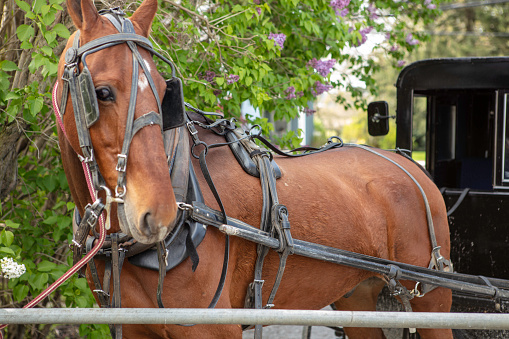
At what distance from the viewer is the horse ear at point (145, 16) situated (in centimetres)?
212

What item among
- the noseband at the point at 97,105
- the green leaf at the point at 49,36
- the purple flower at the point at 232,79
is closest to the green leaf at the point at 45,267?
the green leaf at the point at 49,36

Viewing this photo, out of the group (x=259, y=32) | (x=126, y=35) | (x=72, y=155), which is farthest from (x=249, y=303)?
(x=259, y=32)

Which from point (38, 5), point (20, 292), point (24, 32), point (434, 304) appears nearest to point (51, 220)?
point (20, 292)

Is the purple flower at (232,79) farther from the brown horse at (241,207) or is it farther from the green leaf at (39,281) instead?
the green leaf at (39,281)

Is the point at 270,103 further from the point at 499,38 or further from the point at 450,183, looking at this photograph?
the point at 499,38

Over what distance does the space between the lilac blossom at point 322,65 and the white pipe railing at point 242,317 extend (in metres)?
3.07

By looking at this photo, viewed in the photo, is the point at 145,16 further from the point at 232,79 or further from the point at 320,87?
the point at 320,87

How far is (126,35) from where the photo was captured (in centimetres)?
194

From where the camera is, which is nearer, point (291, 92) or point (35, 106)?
point (35, 106)

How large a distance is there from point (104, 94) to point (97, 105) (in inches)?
1.8

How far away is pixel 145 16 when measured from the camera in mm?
2129

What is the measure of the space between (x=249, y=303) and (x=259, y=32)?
2.30 metres

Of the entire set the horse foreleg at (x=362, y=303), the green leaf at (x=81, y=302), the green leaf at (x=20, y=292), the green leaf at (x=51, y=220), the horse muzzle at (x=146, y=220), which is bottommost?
the horse foreleg at (x=362, y=303)

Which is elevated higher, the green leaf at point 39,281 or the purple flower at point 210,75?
the purple flower at point 210,75
